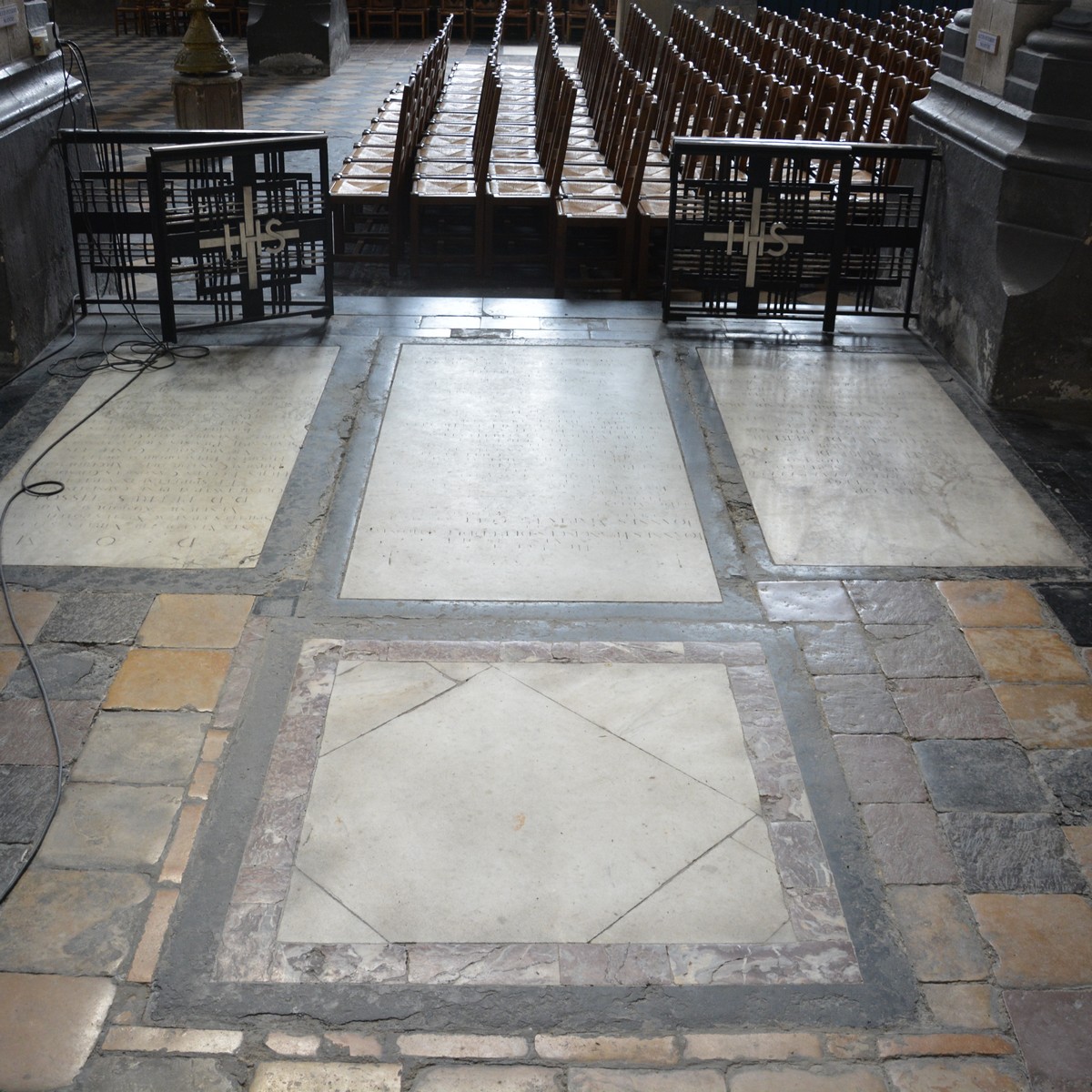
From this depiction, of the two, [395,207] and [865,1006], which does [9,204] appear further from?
[865,1006]

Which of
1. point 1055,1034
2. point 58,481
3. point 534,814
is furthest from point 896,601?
point 58,481

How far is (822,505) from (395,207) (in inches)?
129

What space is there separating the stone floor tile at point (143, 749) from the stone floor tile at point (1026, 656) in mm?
1989

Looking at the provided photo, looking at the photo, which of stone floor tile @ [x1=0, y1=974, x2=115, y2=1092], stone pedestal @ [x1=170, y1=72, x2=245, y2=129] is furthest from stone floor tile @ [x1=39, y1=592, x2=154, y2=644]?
stone pedestal @ [x1=170, y1=72, x2=245, y2=129]

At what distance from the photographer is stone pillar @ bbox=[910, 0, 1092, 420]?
4.58 m

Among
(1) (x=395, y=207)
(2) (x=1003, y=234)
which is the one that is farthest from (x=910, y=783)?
(1) (x=395, y=207)

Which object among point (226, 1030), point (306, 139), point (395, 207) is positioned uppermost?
point (306, 139)

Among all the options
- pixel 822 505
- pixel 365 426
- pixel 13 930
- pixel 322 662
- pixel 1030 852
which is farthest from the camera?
pixel 365 426

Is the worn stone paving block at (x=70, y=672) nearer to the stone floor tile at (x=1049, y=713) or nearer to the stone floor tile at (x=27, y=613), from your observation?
the stone floor tile at (x=27, y=613)

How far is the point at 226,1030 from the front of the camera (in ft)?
7.02

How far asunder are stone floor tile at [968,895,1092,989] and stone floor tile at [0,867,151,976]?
163cm

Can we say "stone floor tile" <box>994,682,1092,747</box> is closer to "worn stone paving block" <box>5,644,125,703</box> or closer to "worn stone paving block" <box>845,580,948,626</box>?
"worn stone paving block" <box>845,580,948,626</box>

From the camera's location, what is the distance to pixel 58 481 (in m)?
4.07

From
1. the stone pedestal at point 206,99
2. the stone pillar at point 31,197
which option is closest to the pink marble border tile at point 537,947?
the stone pillar at point 31,197
